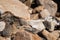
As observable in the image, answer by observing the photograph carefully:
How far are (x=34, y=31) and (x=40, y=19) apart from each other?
0.67 m

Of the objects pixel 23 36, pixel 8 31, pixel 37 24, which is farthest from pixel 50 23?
pixel 8 31

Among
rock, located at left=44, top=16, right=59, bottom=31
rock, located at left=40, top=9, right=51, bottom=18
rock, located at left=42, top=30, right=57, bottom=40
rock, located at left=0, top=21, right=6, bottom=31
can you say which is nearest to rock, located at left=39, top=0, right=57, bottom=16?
rock, located at left=40, top=9, right=51, bottom=18

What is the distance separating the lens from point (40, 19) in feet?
20.0

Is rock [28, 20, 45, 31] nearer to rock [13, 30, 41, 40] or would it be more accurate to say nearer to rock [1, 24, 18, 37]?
rock [13, 30, 41, 40]

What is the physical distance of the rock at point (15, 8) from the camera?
5535mm

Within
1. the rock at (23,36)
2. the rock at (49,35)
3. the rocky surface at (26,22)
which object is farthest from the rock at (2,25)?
the rock at (49,35)

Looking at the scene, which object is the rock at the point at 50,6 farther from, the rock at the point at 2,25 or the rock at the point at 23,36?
the rock at the point at 2,25

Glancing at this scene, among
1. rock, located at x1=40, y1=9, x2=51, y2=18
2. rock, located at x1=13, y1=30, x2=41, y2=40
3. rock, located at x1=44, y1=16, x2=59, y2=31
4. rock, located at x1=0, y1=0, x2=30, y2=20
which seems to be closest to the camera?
rock, located at x1=13, y1=30, x2=41, y2=40

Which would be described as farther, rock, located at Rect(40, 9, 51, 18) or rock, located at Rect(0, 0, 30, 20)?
rock, located at Rect(40, 9, 51, 18)

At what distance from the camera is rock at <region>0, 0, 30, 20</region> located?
18.2 ft

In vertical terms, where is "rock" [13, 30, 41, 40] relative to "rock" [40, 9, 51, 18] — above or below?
below

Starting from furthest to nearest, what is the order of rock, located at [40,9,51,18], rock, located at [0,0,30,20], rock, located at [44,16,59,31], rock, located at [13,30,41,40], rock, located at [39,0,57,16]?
rock, located at [39,0,57,16] < rock, located at [40,9,51,18] < rock, located at [44,16,59,31] < rock, located at [0,0,30,20] < rock, located at [13,30,41,40]

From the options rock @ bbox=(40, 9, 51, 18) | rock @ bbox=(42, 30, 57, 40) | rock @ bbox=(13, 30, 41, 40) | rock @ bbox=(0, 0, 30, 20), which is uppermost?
rock @ bbox=(0, 0, 30, 20)

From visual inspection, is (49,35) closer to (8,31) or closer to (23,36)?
(23,36)
